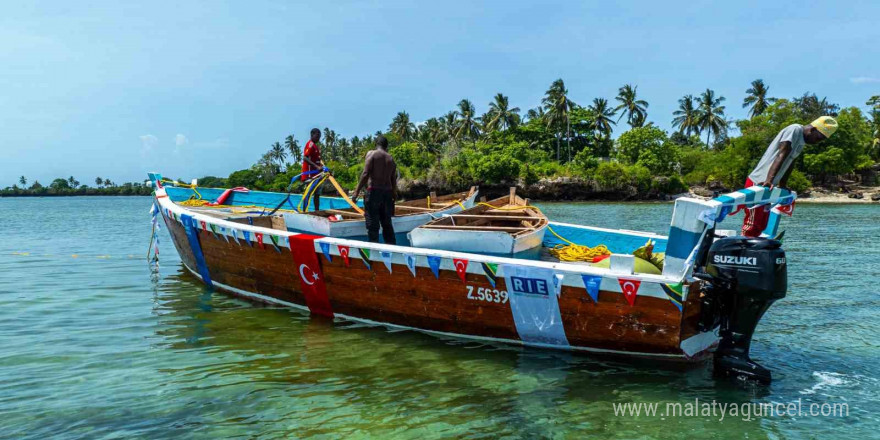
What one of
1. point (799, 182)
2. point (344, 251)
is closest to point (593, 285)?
point (344, 251)

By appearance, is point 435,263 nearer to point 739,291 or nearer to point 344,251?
point 344,251

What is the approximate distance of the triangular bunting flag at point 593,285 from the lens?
4980mm

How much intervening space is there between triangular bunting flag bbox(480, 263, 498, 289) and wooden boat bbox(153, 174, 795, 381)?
11 millimetres

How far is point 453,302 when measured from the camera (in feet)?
19.3

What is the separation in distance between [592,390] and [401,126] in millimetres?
86810

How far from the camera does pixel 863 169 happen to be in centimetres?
5953

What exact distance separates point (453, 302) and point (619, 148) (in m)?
69.8

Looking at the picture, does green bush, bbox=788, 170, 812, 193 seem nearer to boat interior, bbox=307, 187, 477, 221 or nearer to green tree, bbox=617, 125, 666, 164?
green tree, bbox=617, 125, 666, 164

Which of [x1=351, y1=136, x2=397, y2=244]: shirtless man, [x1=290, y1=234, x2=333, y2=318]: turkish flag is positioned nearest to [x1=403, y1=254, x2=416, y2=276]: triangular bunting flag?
[x1=290, y1=234, x2=333, y2=318]: turkish flag

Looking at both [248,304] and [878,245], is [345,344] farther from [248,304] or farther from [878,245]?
[878,245]

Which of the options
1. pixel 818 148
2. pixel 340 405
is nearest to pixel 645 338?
pixel 340 405

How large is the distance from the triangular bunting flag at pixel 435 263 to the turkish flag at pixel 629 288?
1.85 meters

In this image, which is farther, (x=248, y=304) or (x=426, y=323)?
(x=248, y=304)

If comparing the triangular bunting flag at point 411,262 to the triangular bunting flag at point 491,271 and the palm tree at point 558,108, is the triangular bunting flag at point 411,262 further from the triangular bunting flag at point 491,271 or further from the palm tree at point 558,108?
the palm tree at point 558,108
